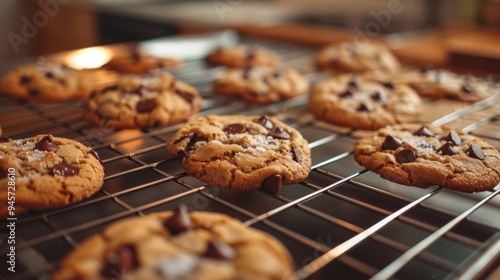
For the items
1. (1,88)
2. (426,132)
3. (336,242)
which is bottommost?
(336,242)

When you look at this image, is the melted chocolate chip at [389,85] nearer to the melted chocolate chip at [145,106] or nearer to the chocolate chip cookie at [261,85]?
the chocolate chip cookie at [261,85]

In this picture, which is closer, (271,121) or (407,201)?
(407,201)

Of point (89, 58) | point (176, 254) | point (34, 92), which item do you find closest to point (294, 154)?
point (176, 254)

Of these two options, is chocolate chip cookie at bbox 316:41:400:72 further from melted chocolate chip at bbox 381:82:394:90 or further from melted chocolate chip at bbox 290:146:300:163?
melted chocolate chip at bbox 290:146:300:163

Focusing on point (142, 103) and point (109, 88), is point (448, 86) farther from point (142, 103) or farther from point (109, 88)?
point (109, 88)

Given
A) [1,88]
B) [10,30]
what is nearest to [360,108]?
[1,88]

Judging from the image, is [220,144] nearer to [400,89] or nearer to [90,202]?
[90,202]

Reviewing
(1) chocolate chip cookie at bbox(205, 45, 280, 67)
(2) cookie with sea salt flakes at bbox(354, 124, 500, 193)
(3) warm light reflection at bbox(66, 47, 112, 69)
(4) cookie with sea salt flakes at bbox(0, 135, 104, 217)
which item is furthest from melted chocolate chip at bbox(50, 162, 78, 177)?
(1) chocolate chip cookie at bbox(205, 45, 280, 67)

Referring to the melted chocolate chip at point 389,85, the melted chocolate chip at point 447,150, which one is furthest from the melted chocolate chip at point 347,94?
the melted chocolate chip at point 447,150
